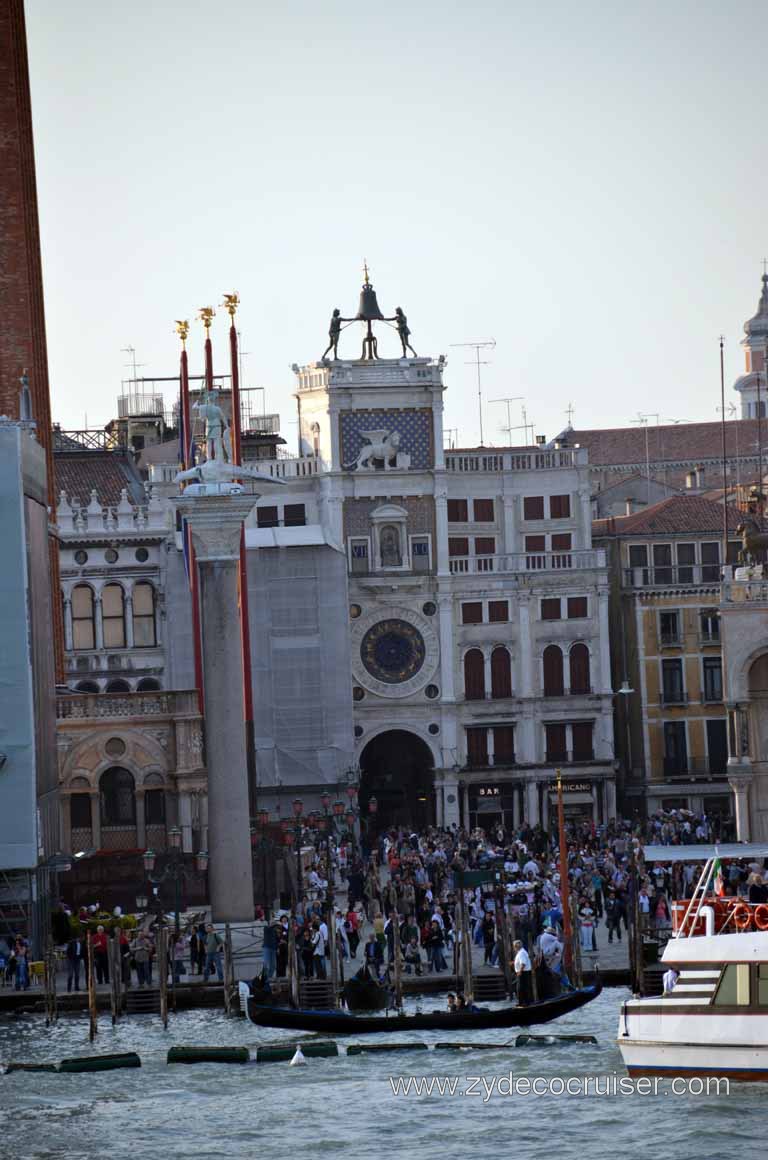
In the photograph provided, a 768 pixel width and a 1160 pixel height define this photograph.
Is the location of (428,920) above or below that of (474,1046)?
above

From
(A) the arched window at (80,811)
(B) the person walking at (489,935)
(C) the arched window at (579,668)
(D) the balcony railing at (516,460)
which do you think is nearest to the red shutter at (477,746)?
(C) the arched window at (579,668)

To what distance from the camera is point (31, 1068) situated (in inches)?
1708

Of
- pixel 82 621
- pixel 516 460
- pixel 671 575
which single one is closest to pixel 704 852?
pixel 82 621

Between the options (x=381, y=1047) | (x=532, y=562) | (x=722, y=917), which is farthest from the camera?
(x=532, y=562)

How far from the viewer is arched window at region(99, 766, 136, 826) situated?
2598 inches

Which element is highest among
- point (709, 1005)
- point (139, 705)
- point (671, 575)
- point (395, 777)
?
point (671, 575)

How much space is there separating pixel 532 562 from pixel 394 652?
4838 millimetres

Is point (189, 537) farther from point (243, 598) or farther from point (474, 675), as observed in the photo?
point (474, 675)

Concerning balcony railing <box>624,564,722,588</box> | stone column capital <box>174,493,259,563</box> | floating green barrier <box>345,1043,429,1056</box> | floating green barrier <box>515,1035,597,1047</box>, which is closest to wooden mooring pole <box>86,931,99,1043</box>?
floating green barrier <box>345,1043,429,1056</box>

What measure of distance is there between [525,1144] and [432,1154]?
1.39 m

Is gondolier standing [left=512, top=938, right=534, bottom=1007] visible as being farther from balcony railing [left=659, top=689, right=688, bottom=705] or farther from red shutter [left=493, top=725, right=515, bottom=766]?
balcony railing [left=659, top=689, right=688, bottom=705]

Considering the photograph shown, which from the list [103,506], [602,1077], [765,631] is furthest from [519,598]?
[602,1077]

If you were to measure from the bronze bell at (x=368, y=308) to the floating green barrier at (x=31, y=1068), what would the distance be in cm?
4264

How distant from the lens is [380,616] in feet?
267
